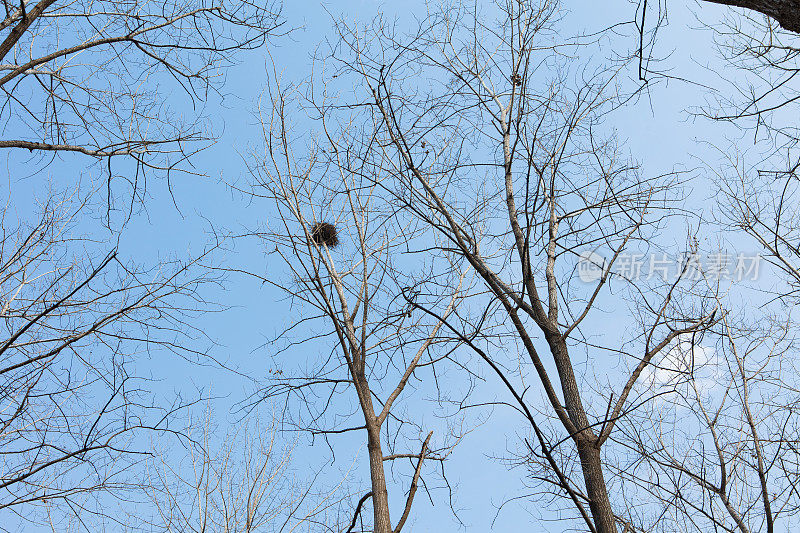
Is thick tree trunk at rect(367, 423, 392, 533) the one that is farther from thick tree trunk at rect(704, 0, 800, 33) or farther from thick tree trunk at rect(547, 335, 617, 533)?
thick tree trunk at rect(704, 0, 800, 33)

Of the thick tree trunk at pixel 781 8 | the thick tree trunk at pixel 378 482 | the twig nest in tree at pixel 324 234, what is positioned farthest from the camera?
the twig nest in tree at pixel 324 234

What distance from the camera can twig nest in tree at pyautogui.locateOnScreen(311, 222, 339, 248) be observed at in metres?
6.68

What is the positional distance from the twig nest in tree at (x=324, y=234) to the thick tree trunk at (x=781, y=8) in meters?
4.97

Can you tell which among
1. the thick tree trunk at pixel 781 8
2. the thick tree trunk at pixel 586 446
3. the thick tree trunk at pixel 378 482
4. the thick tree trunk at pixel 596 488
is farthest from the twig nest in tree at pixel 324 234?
the thick tree trunk at pixel 781 8

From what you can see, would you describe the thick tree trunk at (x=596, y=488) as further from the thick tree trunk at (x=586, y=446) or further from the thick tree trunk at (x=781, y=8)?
the thick tree trunk at (x=781, y=8)

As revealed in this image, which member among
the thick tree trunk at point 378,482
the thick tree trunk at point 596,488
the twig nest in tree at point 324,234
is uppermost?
the twig nest in tree at point 324,234

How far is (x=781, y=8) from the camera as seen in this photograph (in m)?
2.06

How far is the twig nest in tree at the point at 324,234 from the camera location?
6676 mm

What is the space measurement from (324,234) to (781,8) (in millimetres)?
5210

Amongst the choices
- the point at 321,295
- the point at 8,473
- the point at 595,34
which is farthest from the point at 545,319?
the point at 8,473

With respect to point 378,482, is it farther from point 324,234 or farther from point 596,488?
point 324,234

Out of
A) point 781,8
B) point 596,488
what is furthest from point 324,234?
point 781,8

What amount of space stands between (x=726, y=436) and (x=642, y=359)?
3349 mm

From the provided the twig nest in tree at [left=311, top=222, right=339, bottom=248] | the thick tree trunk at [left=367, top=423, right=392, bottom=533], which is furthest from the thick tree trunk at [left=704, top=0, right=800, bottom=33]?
the twig nest in tree at [left=311, top=222, right=339, bottom=248]
